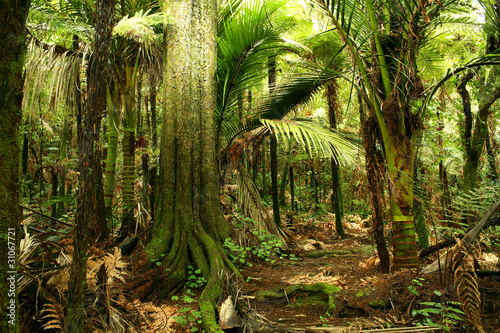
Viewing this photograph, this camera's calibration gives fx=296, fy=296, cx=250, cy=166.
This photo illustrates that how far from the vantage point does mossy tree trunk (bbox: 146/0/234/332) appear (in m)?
3.52

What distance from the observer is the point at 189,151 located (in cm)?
390

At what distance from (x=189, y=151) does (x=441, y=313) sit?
10.1ft

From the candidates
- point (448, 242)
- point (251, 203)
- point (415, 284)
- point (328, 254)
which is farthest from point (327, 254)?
point (415, 284)

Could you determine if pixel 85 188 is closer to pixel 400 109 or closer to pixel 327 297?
pixel 327 297

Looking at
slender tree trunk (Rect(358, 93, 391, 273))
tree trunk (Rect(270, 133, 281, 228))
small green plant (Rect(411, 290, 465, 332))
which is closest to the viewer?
small green plant (Rect(411, 290, 465, 332))

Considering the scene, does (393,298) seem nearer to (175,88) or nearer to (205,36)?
(175,88)

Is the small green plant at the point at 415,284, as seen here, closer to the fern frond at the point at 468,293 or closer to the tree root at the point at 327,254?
the fern frond at the point at 468,293

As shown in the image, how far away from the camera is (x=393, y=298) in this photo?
2.57 m

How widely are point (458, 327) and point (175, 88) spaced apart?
3839 millimetres

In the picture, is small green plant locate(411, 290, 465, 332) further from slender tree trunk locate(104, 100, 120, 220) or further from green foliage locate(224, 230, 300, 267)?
slender tree trunk locate(104, 100, 120, 220)

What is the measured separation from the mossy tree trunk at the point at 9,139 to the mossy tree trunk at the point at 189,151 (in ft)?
6.42

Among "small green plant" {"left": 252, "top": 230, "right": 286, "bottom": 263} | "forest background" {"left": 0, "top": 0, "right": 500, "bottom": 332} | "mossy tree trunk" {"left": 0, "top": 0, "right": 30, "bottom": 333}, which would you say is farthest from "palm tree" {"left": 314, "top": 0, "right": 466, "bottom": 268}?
"mossy tree trunk" {"left": 0, "top": 0, "right": 30, "bottom": 333}

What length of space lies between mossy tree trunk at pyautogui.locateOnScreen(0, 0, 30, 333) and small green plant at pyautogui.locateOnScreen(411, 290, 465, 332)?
8.38 ft

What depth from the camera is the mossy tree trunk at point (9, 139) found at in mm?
1365
